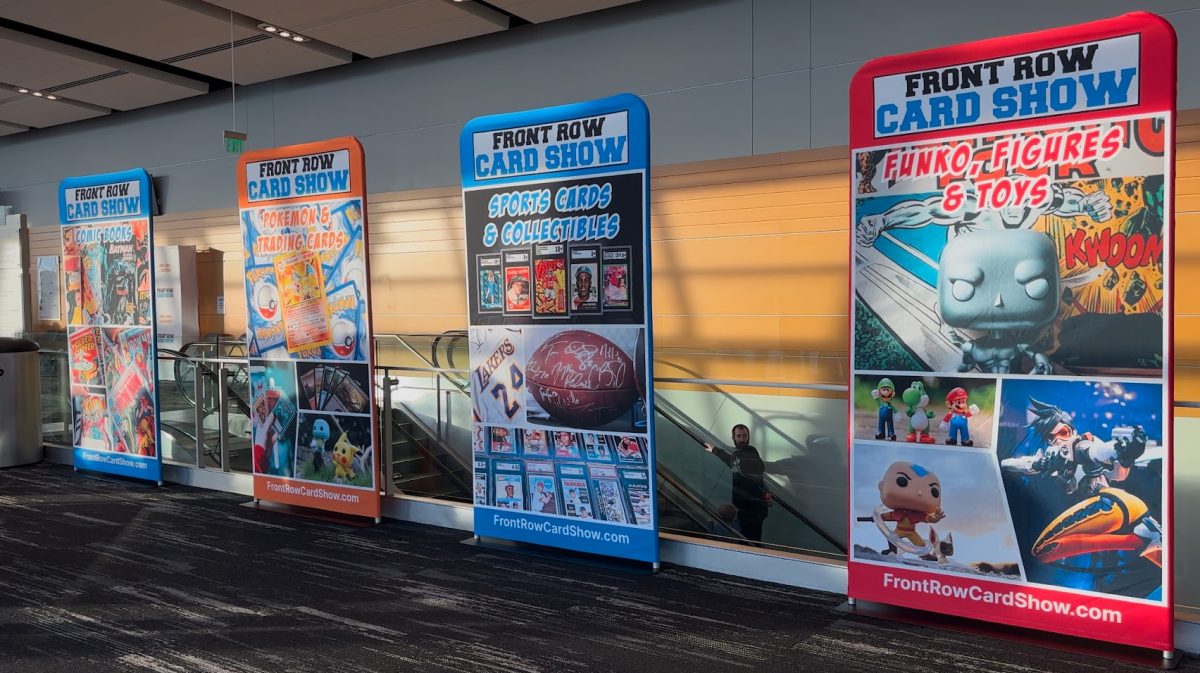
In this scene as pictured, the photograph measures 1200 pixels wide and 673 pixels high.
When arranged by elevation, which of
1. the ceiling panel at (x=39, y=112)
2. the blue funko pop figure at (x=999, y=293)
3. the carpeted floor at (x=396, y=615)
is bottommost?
the carpeted floor at (x=396, y=615)

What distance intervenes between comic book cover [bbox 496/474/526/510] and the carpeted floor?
264 millimetres

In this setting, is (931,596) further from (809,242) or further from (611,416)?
(809,242)

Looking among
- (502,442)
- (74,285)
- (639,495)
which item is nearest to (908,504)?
(639,495)

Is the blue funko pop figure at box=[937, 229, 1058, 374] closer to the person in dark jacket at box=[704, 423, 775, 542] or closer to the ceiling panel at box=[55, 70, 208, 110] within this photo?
the person in dark jacket at box=[704, 423, 775, 542]

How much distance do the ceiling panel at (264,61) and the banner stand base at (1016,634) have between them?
624cm

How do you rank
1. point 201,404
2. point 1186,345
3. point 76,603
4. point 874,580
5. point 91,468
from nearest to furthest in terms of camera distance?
point 874,580, point 76,603, point 1186,345, point 201,404, point 91,468

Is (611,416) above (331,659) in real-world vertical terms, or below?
above

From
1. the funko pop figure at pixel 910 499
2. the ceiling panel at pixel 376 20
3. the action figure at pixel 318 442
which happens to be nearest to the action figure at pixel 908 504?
the funko pop figure at pixel 910 499

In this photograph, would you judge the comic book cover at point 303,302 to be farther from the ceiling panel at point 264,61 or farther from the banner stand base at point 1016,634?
the banner stand base at point 1016,634

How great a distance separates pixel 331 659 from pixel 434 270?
18.4ft

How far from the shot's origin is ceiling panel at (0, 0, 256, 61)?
6.32 m

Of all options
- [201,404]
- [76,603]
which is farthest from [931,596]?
[201,404]

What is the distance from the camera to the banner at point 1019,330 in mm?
3029

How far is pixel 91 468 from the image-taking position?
6.84 m
